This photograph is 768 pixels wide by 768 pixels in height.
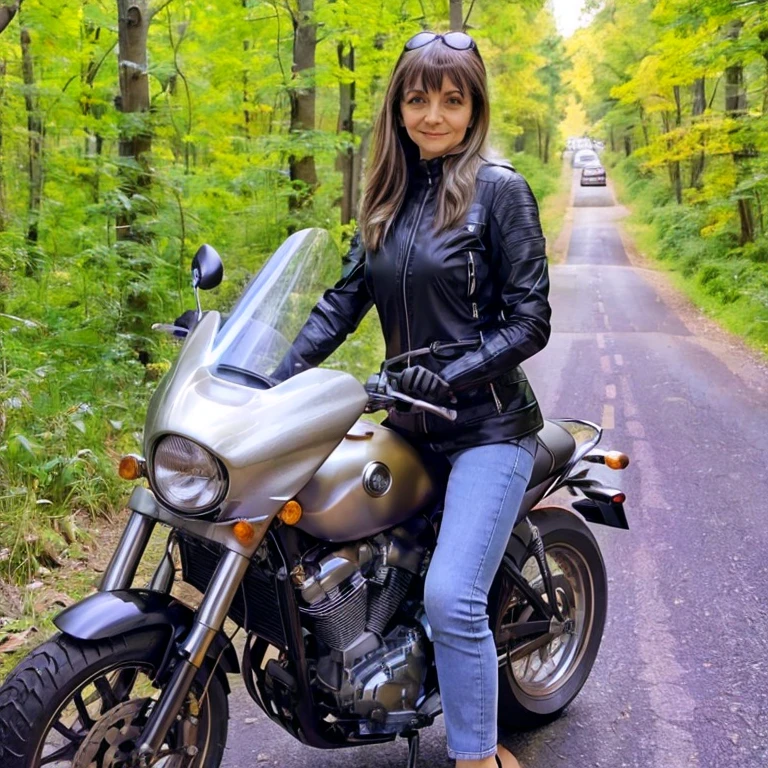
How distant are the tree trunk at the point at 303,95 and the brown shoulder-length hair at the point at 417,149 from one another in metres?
8.65

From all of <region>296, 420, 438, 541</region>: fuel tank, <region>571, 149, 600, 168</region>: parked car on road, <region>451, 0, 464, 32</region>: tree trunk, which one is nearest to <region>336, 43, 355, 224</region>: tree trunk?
<region>451, 0, 464, 32</region>: tree trunk

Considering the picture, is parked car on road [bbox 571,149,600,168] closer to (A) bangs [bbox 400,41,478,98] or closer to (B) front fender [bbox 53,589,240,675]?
(A) bangs [bbox 400,41,478,98]

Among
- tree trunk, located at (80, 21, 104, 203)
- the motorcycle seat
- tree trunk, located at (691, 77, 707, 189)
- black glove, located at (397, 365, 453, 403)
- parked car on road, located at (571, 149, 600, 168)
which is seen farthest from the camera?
parked car on road, located at (571, 149, 600, 168)

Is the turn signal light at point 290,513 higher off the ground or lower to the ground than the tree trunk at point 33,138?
lower

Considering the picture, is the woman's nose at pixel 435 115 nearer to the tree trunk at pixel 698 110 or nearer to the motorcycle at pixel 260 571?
the motorcycle at pixel 260 571

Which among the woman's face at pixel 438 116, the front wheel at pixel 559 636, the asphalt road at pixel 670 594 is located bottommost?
the asphalt road at pixel 670 594

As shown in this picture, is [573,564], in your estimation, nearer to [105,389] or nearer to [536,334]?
[536,334]

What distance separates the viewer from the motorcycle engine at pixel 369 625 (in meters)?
2.41

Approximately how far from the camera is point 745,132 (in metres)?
16.3

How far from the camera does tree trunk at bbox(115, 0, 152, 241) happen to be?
22.7ft

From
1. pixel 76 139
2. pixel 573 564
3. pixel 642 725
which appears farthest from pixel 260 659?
pixel 76 139

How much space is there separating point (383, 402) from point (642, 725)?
201 cm

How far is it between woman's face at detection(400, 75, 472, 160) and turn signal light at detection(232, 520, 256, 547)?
142cm

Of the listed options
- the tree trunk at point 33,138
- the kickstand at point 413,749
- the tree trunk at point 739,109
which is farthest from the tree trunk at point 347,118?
the kickstand at point 413,749
